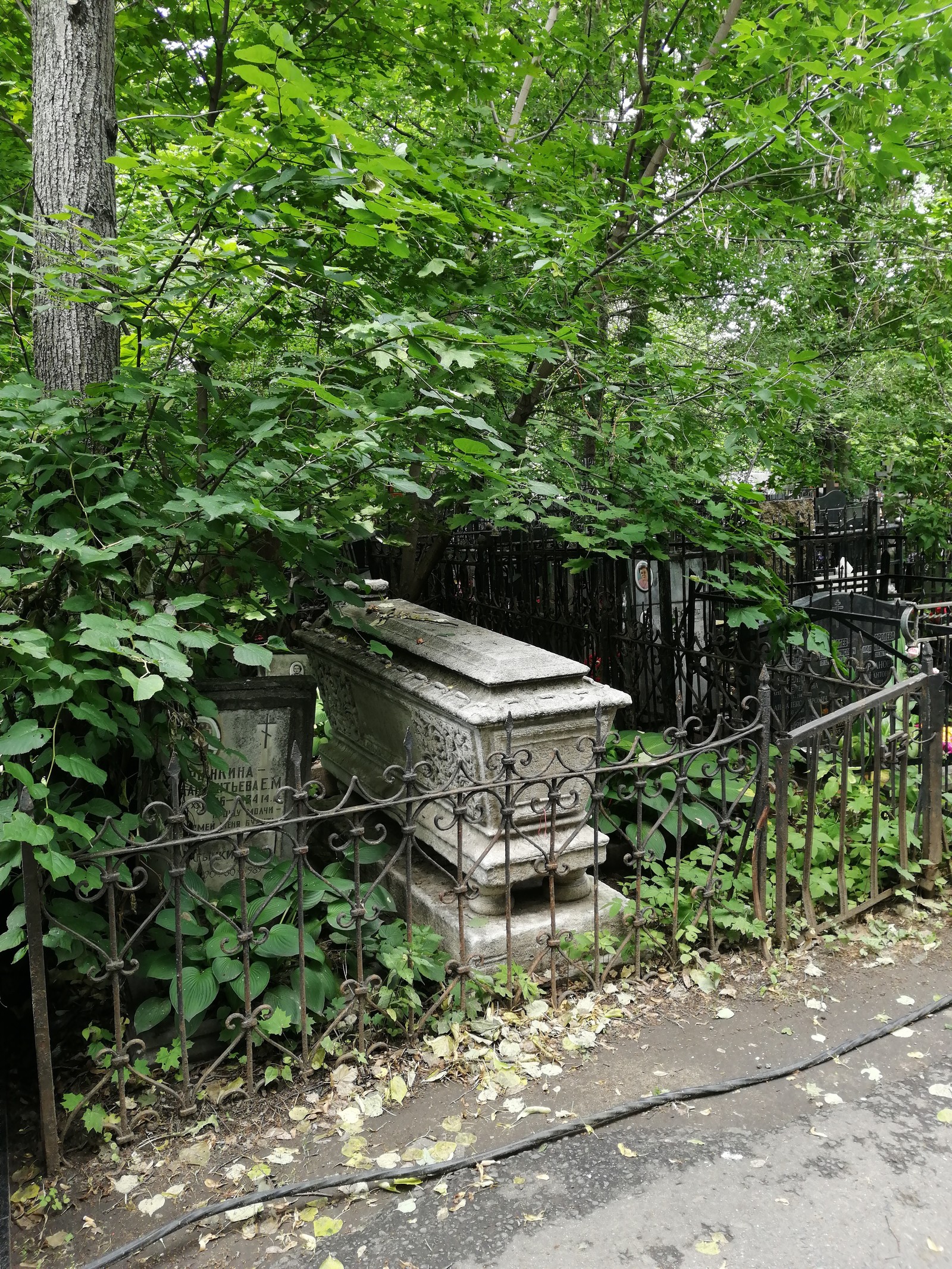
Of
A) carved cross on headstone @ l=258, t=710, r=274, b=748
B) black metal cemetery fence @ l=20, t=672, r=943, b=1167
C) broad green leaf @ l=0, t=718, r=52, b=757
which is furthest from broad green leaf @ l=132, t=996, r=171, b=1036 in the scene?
carved cross on headstone @ l=258, t=710, r=274, b=748

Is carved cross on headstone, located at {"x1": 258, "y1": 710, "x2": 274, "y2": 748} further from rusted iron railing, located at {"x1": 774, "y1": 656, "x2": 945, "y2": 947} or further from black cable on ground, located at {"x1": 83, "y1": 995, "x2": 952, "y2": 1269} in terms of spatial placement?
rusted iron railing, located at {"x1": 774, "y1": 656, "x2": 945, "y2": 947}

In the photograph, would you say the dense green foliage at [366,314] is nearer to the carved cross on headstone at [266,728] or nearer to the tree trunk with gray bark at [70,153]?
the tree trunk with gray bark at [70,153]

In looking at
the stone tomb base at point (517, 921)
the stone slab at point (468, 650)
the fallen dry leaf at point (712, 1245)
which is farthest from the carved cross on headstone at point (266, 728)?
the fallen dry leaf at point (712, 1245)

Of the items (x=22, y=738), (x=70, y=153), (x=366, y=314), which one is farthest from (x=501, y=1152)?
(x=70, y=153)

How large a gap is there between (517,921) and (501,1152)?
1.05m

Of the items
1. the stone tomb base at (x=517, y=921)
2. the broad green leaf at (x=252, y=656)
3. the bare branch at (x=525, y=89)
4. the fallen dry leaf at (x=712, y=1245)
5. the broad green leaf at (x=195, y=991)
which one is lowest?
the fallen dry leaf at (x=712, y=1245)

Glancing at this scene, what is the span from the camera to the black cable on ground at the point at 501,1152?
2.30 m

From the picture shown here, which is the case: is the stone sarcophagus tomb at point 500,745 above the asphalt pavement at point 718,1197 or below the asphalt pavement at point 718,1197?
above

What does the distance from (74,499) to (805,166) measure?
5.69m

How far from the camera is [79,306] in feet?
11.5

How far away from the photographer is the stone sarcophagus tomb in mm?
3494

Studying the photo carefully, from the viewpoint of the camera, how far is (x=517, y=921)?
140 inches

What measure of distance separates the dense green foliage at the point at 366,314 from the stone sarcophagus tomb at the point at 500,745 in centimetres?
66

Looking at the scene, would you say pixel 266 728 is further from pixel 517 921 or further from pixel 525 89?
pixel 525 89
